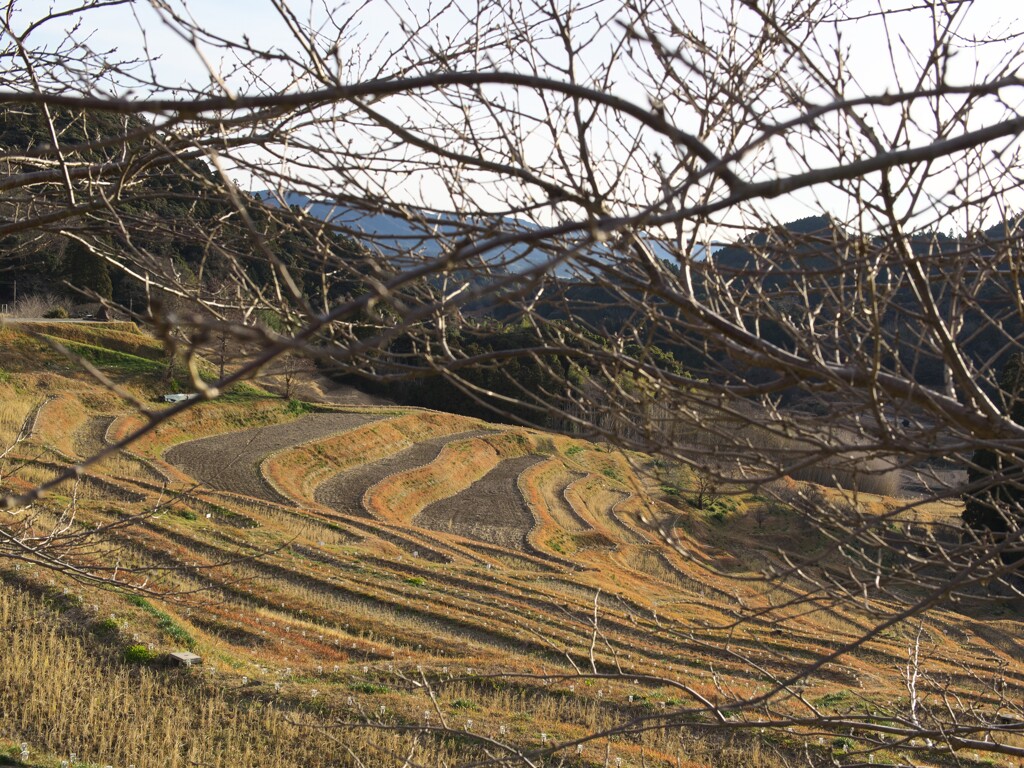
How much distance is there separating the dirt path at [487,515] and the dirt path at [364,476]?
1841mm

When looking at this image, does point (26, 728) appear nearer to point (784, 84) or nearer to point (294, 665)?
point (294, 665)

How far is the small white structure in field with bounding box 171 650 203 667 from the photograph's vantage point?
8.74 metres

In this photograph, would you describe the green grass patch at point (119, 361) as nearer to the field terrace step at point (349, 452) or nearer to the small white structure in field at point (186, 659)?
the field terrace step at point (349, 452)

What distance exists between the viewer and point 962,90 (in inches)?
66.8

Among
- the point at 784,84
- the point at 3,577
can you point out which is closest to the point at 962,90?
the point at 784,84

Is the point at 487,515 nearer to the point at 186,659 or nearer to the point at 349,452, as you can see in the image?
the point at 349,452

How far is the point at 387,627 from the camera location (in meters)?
11.5

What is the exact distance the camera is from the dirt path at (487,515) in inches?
930

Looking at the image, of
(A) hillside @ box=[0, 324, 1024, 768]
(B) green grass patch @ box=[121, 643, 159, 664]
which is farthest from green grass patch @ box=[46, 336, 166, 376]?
(B) green grass patch @ box=[121, 643, 159, 664]

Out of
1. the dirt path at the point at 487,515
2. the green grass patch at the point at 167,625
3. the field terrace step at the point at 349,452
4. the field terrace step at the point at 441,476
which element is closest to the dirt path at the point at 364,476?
the field terrace step at the point at 349,452

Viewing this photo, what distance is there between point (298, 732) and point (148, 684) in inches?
64.0

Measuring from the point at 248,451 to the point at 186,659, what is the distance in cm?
1434

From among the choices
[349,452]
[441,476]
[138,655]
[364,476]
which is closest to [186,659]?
[138,655]

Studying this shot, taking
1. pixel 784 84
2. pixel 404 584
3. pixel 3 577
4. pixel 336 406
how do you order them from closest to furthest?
pixel 784 84
pixel 3 577
pixel 404 584
pixel 336 406
